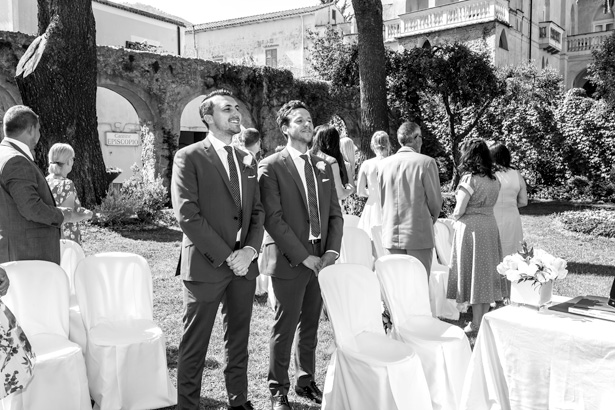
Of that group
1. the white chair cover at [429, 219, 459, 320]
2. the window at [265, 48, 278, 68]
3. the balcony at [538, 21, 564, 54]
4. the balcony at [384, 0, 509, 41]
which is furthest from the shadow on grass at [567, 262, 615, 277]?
the window at [265, 48, 278, 68]

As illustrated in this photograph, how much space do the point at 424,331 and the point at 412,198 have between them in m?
1.44

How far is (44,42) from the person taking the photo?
32.2 feet

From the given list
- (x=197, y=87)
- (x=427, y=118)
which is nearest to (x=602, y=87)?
(x=427, y=118)

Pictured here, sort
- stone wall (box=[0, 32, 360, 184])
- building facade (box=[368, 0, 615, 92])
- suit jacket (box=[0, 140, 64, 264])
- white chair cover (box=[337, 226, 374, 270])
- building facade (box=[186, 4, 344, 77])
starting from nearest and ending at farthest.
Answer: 1. suit jacket (box=[0, 140, 64, 264])
2. white chair cover (box=[337, 226, 374, 270])
3. stone wall (box=[0, 32, 360, 184])
4. building facade (box=[368, 0, 615, 92])
5. building facade (box=[186, 4, 344, 77])

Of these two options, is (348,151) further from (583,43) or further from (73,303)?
(583,43)

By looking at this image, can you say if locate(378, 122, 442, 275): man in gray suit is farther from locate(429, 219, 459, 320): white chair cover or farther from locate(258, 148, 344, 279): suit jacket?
locate(258, 148, 344, 279): suit jacket

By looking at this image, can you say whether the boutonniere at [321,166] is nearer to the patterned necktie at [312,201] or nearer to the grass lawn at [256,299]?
the patterned necktie at [312,201]

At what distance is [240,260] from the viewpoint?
11.4 feet

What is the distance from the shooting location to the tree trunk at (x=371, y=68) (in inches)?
520

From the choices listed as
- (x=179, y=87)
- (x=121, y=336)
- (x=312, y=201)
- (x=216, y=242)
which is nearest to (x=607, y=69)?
(x=179, y=87)

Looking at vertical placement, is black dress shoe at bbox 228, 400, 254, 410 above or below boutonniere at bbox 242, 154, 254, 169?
below

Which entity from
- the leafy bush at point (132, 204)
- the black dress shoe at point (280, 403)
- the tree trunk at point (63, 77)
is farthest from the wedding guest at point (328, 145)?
the tree trunk at point (63, 77)

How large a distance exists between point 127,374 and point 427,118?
17.7m

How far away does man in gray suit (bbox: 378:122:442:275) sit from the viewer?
4.99m
